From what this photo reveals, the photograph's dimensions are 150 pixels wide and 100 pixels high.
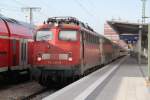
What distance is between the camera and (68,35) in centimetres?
2067

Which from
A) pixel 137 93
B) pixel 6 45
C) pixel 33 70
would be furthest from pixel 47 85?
pixel 137 93

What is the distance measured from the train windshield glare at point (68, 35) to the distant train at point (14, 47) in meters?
2.42

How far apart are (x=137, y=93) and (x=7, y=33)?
314 inches

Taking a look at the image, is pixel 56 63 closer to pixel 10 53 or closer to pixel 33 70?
pixel 33 70

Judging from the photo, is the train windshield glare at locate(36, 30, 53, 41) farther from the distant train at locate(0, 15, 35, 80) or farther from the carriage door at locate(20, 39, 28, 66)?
the carriage door at locate(20, 39, 28, 66)

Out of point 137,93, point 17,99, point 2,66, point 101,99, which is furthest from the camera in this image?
point 2,66

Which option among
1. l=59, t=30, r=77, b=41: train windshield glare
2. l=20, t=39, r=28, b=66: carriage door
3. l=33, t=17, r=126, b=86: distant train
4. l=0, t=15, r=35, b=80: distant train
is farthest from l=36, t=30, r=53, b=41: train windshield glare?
l=20, t=39, r=28, b=66: carriage door

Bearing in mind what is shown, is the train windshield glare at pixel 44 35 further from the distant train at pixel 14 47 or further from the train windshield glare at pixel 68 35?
the distant train at pixel 14 47

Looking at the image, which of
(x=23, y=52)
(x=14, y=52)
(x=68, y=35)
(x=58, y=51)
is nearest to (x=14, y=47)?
(x=14, y=52)

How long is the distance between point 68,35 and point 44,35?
1111mm

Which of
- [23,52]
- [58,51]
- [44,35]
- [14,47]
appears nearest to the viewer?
[58,51]

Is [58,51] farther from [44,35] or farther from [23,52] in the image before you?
[23,52]

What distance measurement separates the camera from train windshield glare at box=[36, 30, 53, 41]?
Result: 2048cm

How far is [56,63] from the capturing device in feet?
65.0
